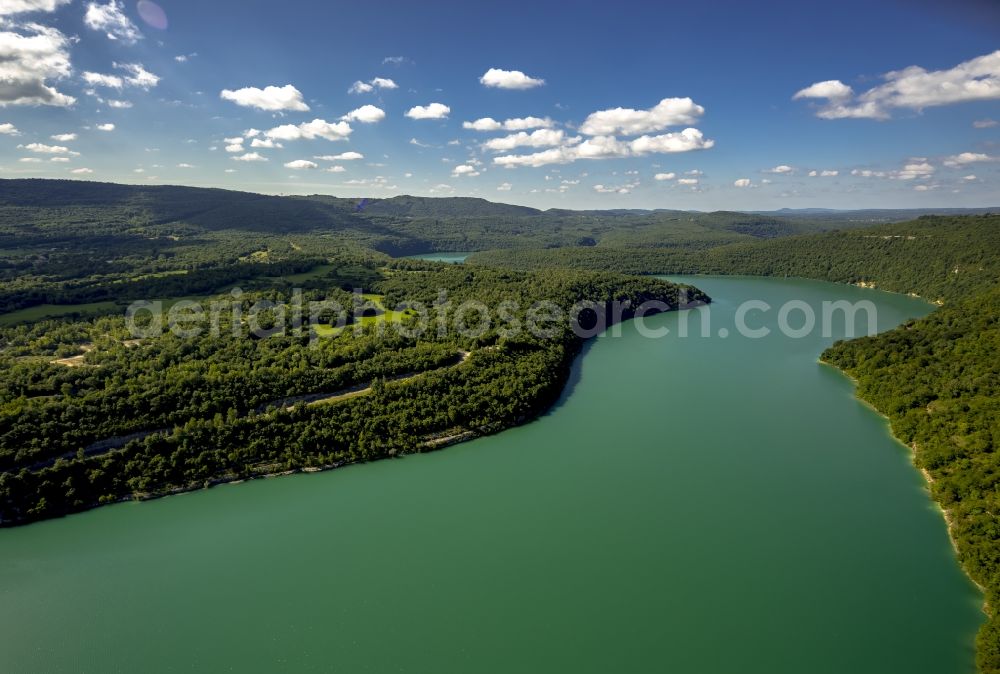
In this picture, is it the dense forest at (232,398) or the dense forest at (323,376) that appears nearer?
the dense forest at (323,376)

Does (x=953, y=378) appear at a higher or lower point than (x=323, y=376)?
lower

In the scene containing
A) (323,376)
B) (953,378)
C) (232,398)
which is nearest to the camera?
(232,398)

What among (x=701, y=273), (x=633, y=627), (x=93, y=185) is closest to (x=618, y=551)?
(x=633, y=627)

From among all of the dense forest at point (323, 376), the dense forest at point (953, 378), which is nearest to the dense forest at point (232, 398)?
the dense forest at point (323, 376)

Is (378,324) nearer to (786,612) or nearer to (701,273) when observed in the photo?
(786,612)

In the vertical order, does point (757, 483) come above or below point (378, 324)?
below

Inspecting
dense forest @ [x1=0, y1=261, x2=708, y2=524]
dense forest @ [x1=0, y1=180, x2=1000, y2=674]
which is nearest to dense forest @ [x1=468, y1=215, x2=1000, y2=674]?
dense forest @ [x1=0, y1=180, x2=1000, y2=674]

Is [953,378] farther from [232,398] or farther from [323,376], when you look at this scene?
[232,398]

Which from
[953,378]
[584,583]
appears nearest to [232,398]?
[584,583]

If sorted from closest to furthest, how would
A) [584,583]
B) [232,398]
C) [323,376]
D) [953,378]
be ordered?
[584,583], [232,398], [953,378], [323,376]

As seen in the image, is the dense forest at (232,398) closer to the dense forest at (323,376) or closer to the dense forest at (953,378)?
the dense forest at (323,376)

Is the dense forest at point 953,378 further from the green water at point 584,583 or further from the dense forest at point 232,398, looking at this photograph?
the dense forest at point 232,398
